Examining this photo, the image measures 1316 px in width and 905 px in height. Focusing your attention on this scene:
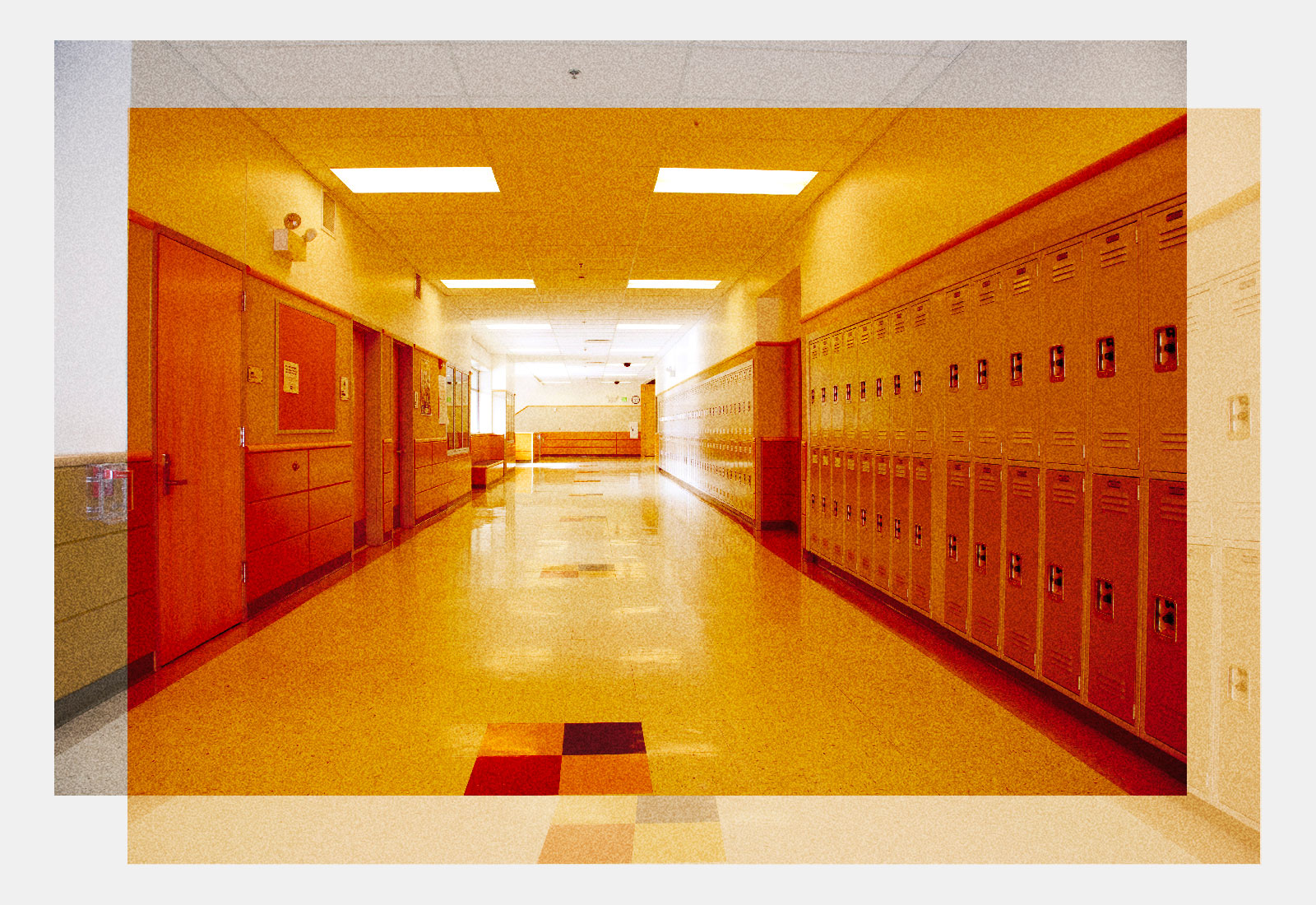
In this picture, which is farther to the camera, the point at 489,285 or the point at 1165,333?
the point at 489,285

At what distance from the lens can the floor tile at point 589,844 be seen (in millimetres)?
1829

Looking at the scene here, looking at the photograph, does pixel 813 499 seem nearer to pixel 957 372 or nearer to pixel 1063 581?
pixel 957 372

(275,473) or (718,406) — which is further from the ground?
(718,406)

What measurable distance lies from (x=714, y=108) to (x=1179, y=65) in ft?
7.92

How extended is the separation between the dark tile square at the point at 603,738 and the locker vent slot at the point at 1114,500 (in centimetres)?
188

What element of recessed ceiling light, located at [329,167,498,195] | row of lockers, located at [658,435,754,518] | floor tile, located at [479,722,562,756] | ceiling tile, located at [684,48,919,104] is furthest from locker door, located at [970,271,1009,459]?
row of lockers, located at [658,435,754,518]

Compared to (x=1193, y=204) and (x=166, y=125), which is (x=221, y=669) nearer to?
(x=166, y=125)

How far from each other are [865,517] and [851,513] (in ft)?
0.80

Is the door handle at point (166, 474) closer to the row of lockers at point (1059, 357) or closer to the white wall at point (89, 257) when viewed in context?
the white wall at point (89, 257)

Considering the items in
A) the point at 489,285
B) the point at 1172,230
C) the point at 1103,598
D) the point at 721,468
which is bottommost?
the point at 1103,598

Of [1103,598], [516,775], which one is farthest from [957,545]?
[516,775]

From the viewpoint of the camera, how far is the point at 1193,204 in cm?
213

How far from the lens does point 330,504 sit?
18.3 ft

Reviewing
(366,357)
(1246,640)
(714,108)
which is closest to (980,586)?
(1246,640)
